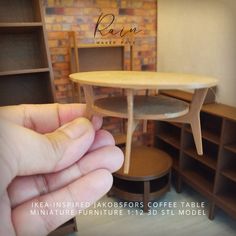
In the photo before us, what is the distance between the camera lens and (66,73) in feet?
7.00

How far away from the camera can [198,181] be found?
1.96 meters

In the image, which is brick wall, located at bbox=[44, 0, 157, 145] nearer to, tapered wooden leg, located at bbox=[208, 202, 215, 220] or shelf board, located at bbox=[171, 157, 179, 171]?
shelf board, located at bbox=[171, 157, 179, 171]

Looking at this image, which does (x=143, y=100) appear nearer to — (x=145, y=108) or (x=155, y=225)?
(x=145, y=108)

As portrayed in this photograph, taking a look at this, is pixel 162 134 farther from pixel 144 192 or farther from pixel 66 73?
pixel 66 73

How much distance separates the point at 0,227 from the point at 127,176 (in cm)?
124

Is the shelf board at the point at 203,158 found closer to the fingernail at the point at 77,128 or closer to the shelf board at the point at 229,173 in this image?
the shelf board at the point at 229,173

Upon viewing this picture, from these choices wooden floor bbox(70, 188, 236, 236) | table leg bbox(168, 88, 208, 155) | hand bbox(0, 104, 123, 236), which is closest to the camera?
A: hand bbox(0, 104, 123, 236)

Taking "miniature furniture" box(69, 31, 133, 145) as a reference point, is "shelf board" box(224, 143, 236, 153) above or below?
below

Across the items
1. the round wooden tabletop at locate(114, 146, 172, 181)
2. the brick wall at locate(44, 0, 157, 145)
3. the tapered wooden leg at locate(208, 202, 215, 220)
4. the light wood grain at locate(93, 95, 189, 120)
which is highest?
the brick wall at locate(44, 0, 157, 145)

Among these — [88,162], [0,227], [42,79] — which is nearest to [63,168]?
[88,162]

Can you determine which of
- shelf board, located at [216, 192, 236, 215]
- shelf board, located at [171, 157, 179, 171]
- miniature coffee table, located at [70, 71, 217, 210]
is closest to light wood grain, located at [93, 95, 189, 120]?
miniature coffee table, located at [70, 71, 217, 210]

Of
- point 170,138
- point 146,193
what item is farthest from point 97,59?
point 146,193

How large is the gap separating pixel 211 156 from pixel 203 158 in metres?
0.09

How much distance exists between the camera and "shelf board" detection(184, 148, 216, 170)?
5.86 ft
